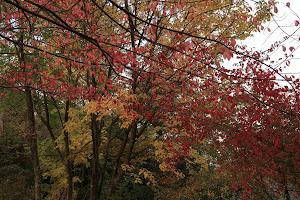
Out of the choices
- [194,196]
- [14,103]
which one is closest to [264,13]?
[194,196]

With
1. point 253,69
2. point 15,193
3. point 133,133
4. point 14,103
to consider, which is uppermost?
point 14,103

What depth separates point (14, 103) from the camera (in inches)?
522

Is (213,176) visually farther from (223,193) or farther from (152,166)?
(152,166)

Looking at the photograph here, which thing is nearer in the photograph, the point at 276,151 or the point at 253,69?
the point at 276,151

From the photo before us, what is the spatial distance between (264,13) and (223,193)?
453 inches

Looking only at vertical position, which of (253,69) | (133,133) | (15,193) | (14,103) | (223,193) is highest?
(14,103)

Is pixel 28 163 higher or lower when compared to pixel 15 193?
higher

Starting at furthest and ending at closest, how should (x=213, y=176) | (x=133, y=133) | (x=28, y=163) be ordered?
1. (x=28, y=163)
2. (x=213, y=176)
3. (x=133, y=133)

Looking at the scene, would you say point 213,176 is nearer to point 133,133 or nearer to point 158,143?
point 158,143

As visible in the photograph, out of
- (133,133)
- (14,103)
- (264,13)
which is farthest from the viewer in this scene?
(14,103)

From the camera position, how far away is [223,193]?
1489 cm

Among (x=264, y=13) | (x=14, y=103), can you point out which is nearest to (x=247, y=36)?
(x=264, y=13)

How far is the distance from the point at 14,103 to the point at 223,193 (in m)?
14.3

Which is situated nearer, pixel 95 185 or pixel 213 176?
pixel 95 185
